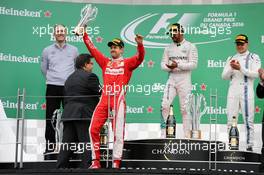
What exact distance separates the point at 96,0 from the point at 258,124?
115 inches

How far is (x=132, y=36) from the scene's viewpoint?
17.2 meters

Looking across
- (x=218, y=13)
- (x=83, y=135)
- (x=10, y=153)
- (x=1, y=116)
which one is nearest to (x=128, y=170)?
(x=83, y=135)

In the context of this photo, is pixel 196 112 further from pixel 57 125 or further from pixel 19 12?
pixel 19 12

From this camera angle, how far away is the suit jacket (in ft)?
45.1

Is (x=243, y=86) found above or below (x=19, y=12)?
below

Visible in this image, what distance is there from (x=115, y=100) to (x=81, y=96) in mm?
397

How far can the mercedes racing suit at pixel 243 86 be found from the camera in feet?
50.0

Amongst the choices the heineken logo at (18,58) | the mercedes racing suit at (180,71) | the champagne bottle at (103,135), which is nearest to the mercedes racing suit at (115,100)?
the champagne bottle at (103,135)

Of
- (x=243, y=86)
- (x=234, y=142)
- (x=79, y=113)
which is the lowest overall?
(x=234, y=142)

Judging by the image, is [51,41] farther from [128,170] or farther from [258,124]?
[128,170]

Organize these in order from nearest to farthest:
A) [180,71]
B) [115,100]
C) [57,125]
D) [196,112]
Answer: [115,100] < [196,112] < [57,125] < [180,71]

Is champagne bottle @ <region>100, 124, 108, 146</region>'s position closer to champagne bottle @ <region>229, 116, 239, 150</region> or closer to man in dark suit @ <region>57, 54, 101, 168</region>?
man in dark suit @ <region>57, 54, 101, 168</region>

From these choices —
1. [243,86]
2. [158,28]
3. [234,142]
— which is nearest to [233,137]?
[234,142]

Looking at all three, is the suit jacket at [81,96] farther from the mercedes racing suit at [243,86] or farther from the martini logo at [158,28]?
the martini logo at [158,28]
